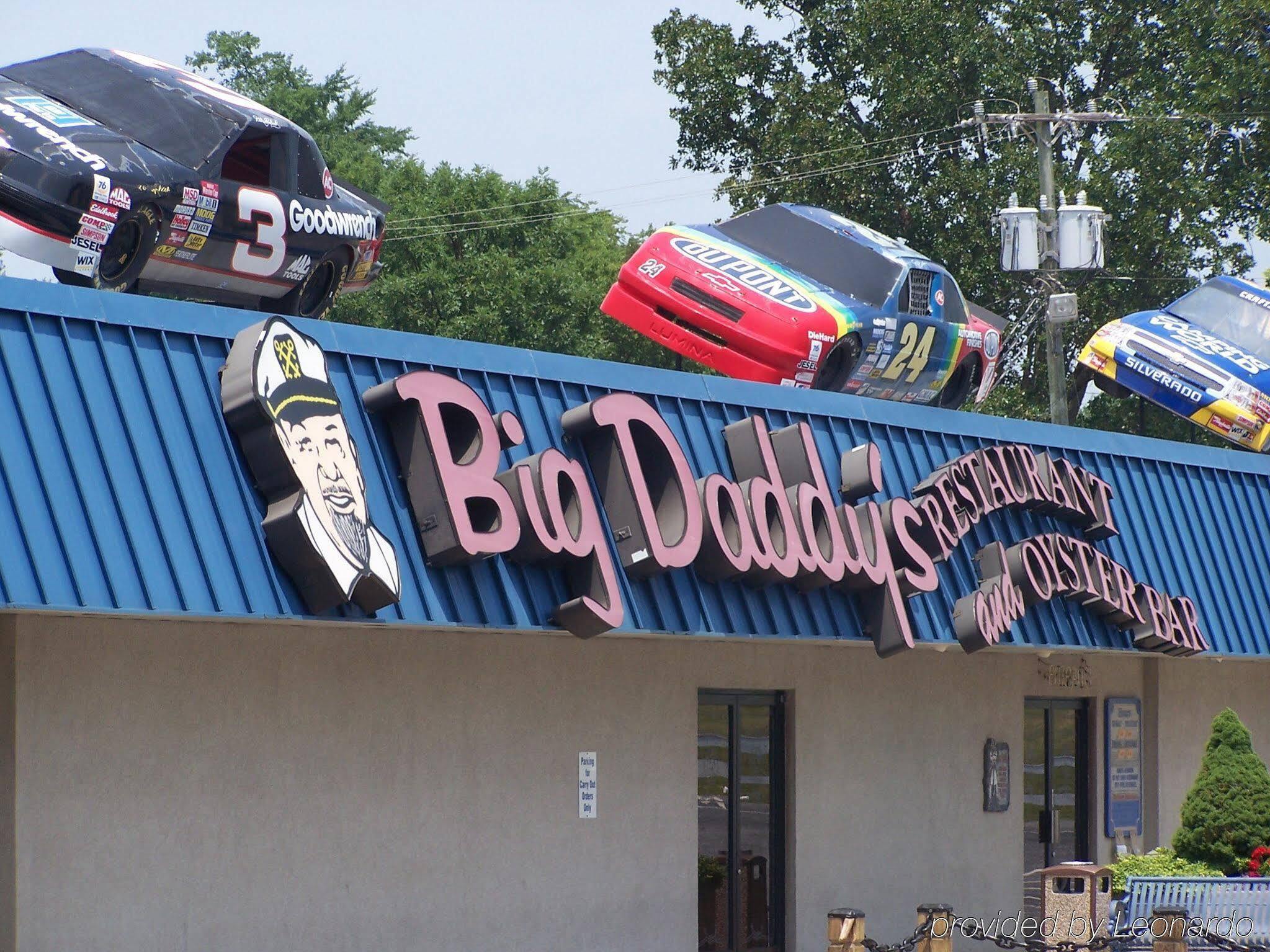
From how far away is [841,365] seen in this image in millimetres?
19156

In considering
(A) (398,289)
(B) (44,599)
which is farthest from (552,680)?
(A) (398,289)

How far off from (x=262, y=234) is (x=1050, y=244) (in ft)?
56.6

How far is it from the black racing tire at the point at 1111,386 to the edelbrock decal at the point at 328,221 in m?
11.0

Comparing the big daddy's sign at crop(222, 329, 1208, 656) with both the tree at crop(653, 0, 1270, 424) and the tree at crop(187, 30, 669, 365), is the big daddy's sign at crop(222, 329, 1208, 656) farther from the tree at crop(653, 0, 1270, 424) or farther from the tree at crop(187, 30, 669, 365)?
the tree at crop(187, 30, 669, 365)

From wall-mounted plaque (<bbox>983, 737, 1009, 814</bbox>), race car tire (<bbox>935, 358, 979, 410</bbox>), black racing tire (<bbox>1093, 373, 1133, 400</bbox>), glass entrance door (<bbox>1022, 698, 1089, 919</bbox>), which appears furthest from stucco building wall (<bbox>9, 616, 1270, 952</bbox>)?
black racing tire (<bbox>1093, 373, 1133, 400</bbox>)

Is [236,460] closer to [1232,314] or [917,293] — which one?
[917,293]

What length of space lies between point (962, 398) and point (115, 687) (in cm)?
1261

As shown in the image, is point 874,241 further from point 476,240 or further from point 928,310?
point 476,240

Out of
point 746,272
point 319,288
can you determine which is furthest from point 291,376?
point 746,272

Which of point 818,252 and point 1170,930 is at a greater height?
point 818,252

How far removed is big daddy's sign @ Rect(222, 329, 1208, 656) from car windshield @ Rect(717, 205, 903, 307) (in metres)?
3.83

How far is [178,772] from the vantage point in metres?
11.5

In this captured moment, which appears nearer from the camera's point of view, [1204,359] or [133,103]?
[133,103]

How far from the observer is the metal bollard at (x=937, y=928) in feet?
39.4
